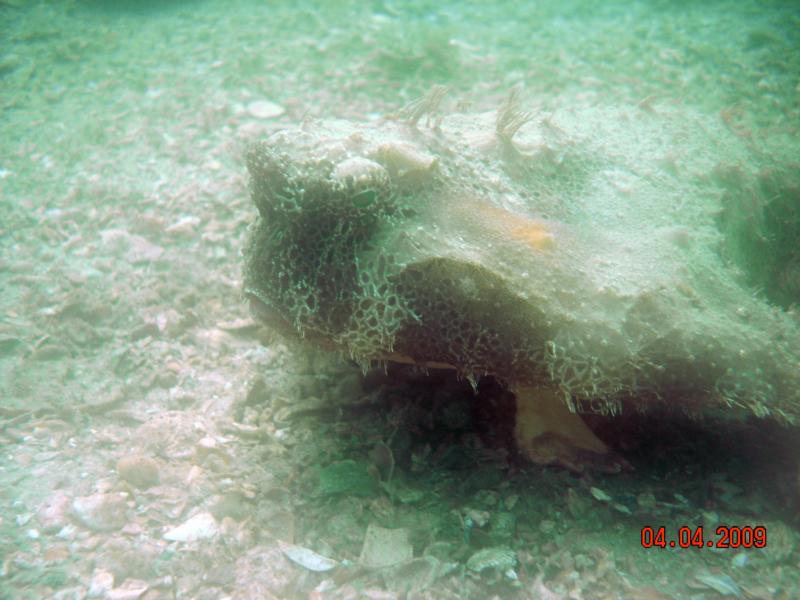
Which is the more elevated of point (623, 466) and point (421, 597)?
point (623, 466)

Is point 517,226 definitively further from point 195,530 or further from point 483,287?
point 195,530

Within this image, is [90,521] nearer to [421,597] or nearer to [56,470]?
[56,470]

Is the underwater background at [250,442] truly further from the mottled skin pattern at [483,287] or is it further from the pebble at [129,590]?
the mottled skin pattern at [483,287]

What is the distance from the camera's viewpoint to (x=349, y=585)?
6.88ft

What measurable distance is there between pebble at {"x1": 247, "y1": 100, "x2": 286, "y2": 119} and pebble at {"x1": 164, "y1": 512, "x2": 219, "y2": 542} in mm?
4351

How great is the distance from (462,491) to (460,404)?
48cm

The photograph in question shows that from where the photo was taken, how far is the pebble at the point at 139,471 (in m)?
2.42

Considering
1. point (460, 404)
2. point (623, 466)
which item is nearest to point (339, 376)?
point (460, 404)

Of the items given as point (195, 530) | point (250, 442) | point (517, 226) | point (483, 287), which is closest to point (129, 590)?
Answer: point (195, 530)

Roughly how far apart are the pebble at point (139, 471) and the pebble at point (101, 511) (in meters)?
0.12

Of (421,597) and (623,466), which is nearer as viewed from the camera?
(421,597)
